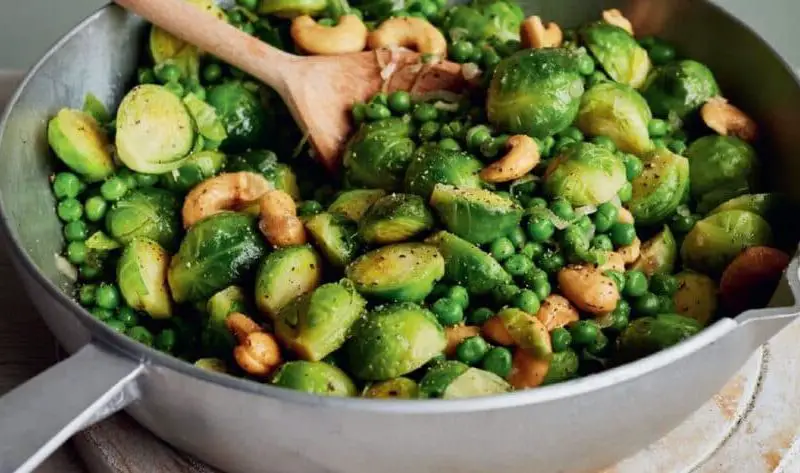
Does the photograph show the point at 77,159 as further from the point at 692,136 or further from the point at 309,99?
the point at 692,136

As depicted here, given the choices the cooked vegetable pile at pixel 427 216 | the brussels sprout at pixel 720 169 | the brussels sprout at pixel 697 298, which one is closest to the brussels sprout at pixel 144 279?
the cooked vegetable pile at pixel 427 216

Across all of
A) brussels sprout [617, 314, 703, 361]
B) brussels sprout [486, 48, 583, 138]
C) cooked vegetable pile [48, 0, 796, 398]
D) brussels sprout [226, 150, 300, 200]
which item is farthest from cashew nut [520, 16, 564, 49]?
brussels sprout [617, 314, 703, 361]

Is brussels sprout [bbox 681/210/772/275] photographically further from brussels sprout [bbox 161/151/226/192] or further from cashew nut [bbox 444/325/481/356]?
brussels sprout [bbox 161/151/226/192]

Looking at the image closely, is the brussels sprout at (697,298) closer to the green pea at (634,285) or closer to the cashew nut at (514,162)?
the green pea at (634,285)

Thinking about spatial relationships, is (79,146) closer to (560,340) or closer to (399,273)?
(399,273)

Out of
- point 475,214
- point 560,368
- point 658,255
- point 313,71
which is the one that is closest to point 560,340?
point 560,368
